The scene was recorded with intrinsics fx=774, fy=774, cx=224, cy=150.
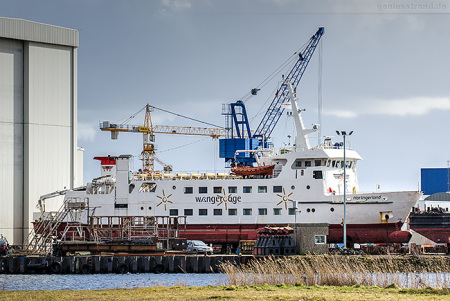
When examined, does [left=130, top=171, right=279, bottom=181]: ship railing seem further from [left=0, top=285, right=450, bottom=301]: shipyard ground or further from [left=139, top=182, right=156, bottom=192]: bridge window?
[left=0, top=285, right=450, bottom=301]: shipyard ground

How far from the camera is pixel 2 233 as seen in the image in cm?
7050

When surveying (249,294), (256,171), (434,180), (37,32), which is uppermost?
(37,32)

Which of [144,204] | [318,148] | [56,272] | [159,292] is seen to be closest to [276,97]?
[318,148]

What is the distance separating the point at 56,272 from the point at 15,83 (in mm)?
26682

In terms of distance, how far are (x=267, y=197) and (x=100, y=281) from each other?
78.5 ft

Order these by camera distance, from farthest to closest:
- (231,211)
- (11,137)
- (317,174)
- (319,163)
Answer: (11,137)
(231,211)
(319,163)
(317,174)

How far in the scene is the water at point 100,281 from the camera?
4134cm

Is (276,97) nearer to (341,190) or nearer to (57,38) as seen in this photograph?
(341,190)

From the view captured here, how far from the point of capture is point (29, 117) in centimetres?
7144

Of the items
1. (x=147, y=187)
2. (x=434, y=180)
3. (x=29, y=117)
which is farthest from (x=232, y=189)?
(x=434, y=180)

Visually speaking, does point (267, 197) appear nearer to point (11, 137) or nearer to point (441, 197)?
point (11, 137)

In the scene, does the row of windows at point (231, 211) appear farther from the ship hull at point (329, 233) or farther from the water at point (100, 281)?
the water at point (100, 281)

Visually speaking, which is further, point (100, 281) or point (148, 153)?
point (148, 153)

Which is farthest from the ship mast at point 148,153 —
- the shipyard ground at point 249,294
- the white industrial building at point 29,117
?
the shipyard ground at point 249,294
